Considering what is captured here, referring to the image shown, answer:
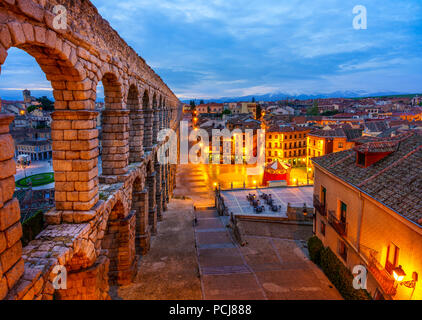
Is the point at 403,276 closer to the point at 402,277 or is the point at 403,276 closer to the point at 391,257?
the point at 402,277

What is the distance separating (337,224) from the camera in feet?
53.3

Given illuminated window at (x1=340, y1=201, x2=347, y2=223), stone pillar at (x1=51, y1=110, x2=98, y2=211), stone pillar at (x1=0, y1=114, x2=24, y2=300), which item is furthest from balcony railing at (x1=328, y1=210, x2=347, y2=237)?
stone pillar at (x1=0, y1=114, x2=24, y2=300)

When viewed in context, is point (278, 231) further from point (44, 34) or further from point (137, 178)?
point (44, 34)

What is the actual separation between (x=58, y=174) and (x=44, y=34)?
4.19 m

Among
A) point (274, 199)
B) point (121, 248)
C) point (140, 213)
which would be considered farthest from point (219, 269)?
point (274, 199)

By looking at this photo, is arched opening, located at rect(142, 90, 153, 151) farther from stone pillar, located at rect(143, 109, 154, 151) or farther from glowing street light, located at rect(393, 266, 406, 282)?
glowing street light, located at rect(393, 266, 406, 282)

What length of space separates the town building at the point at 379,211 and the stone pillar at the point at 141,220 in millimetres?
11825

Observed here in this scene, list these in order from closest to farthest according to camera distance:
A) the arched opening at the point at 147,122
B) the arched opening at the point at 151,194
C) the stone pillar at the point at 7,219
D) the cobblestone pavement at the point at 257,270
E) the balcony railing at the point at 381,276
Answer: the stone pillar at the point at 7,219 → the balcony railing at the point at 381,276 → the cobblestone pavement at the point at 257,270 → the arched opening at the point at 147,122 → the arched opening at the point at 151,194

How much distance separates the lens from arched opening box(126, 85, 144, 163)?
15.4 m

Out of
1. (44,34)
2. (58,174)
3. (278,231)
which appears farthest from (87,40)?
(278,231)

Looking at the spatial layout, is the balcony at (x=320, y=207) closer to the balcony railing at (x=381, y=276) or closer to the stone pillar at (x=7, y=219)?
the balcony railing at (x=381, y=276)

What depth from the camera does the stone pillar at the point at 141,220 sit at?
16.5m

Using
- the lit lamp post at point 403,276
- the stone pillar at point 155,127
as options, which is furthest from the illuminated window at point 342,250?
the stone pillar at point 155,127

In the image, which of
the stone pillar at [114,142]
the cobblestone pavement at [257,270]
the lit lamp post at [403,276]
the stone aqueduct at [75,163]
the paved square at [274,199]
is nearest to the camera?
the stone aqueduct at [75,163]
